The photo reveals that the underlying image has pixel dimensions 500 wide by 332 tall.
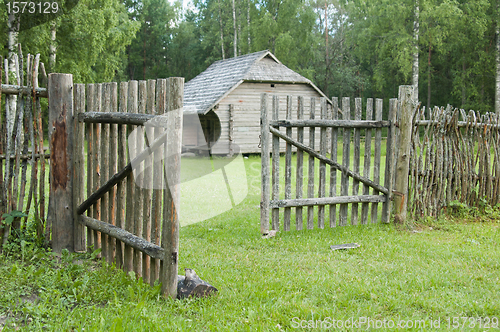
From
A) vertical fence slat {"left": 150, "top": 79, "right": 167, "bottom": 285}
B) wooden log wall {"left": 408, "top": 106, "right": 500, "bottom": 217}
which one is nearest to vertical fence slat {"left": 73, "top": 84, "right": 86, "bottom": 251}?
vertical fence slat {"left": 150, "top": 79, "right": 167, "bottom": 285}

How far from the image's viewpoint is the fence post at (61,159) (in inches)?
183

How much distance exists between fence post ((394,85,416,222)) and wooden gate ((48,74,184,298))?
3.96m

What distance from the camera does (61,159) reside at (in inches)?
185

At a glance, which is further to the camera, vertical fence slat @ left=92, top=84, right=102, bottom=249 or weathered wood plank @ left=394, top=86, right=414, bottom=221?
weathered wood plank @ left=394, top=86, right=414, bottom=221

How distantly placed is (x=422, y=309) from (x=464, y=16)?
79.5 ft

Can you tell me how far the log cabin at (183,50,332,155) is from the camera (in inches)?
766

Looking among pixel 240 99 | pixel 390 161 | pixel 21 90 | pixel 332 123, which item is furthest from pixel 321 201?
pixel 240 99

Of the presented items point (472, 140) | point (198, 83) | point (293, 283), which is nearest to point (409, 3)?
point (198, 83)

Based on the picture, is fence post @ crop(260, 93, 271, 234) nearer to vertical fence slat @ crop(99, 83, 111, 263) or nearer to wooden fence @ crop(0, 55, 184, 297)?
wooden fence @ crop(0, 55, 184, 297)

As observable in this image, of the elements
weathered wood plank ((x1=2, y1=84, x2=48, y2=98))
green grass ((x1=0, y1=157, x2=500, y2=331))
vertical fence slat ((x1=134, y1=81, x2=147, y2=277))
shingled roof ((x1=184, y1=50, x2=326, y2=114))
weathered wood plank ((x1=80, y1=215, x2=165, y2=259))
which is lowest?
green grass ((x1=0, y1=157, x2=500, y2=331))

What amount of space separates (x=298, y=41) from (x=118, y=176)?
96.4ft

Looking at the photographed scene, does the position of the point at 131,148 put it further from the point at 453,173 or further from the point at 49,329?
the point at 453,173

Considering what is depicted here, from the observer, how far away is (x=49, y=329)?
9.95 feet

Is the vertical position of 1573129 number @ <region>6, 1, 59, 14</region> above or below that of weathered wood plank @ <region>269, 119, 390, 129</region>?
above
